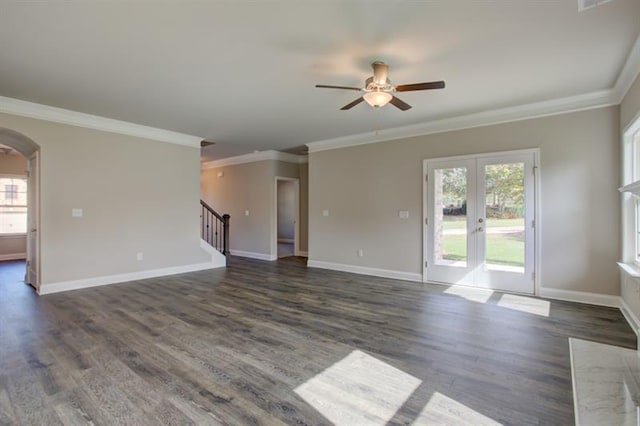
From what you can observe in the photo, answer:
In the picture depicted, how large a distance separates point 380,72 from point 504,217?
10.0 ft

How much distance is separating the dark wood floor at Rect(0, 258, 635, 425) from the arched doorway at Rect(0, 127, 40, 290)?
1.60 feet

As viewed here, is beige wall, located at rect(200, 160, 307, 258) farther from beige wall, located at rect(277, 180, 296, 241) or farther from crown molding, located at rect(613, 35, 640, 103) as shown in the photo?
crown molding, located at rect(613, 35, 640, 103)

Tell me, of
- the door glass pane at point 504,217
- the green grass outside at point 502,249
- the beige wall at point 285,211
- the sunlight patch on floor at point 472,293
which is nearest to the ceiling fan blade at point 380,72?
the door glass pane at point 504,217

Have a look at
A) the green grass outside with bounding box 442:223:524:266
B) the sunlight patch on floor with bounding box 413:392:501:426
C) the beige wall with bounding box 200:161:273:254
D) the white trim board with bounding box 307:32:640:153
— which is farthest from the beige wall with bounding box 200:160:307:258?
the sunlight patch on floor with bounding box 413:392:501:426

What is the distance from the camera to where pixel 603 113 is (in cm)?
406

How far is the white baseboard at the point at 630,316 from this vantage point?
3209mm

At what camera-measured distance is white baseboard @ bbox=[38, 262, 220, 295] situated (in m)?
4.73

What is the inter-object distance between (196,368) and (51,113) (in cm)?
461

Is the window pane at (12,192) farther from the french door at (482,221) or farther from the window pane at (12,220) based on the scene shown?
the french door at (482,221)

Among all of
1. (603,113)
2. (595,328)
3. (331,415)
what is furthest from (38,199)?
(603,113)

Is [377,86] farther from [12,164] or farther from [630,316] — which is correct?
[12,164]

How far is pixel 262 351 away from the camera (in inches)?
110

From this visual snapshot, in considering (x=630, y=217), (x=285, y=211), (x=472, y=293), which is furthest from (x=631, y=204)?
(x=285, y=211)

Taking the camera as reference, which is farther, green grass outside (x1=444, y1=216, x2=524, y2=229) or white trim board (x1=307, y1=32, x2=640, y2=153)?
green grass outside (x1=444, y1=216, x2=524, y2=229)
